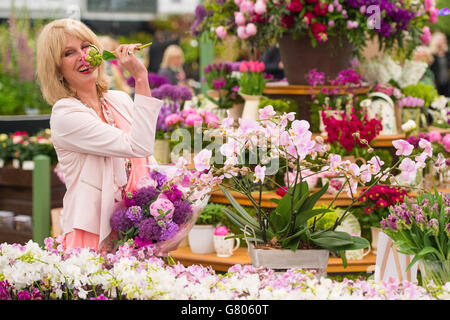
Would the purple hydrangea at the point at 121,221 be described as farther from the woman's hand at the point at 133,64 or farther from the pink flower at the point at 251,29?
the pink flower at the point at 251,29

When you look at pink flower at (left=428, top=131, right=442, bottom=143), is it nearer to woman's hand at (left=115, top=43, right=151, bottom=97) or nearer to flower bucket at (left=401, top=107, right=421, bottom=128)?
flower bucket at (left=401, top=107, right=421, bottom=128)

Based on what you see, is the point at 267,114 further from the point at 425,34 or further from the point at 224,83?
the point at 425,34

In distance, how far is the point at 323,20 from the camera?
12.2 ft

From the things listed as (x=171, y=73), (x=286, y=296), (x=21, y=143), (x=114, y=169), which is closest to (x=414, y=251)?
(x=286, y=296)

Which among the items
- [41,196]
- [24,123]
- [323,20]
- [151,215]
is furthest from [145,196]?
[24,123]

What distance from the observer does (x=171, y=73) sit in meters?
8.55

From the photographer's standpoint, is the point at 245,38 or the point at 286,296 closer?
the point at 286,296

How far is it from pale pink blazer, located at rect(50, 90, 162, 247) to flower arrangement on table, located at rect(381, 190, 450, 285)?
0.83 metres

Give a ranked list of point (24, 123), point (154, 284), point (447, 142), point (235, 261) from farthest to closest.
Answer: point (24, 123)
point (447, 142)
point (235, 261)
point (154, 284)

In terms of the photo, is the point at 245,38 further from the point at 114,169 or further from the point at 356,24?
the point at 114,169

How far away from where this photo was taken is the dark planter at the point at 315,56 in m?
3.88

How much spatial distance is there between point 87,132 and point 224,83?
215cm

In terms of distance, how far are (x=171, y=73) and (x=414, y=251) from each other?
714 cm

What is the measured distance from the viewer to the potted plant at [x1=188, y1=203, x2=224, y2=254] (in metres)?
3.59
